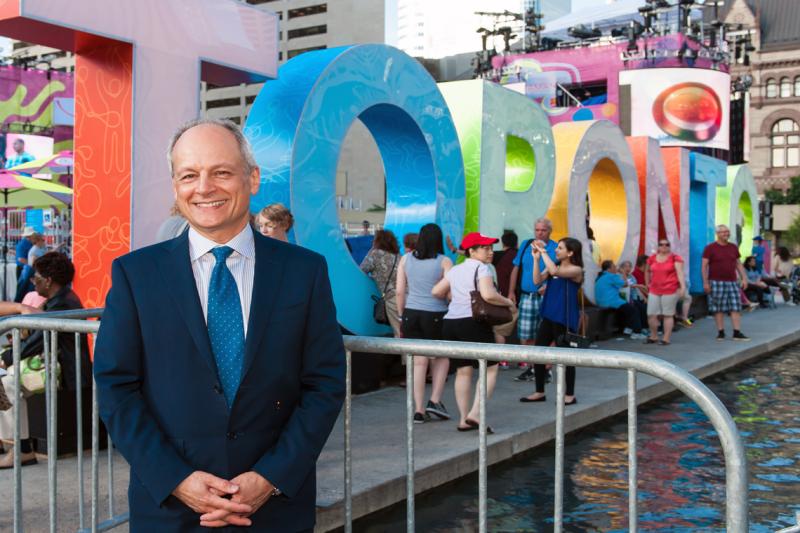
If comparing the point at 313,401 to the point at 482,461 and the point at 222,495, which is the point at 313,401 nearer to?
the point at 222,495

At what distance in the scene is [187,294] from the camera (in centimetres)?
243

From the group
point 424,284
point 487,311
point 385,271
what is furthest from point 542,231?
point 487,311

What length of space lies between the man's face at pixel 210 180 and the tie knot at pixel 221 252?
4 cm

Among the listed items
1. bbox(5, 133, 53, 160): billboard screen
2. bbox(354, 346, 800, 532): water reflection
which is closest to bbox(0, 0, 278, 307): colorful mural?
bbox(354, 346, 800, 532): water reflection

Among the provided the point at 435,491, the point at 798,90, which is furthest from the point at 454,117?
the point at 798,90

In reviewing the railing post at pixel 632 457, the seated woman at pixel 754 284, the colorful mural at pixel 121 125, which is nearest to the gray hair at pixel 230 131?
the railing post at pixel 632 457

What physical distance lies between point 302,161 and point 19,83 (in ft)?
127

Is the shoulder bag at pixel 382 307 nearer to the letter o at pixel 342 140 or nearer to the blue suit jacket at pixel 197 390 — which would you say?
the letter o at pixel 342 140

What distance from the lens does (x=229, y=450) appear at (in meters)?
2.38

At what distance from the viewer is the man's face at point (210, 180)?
249 cm

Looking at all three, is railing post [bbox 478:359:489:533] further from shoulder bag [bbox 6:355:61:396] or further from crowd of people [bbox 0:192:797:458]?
shoulder bag [bbox 6:355:61:396]

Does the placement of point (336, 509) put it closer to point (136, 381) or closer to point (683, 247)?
point (136, 381)

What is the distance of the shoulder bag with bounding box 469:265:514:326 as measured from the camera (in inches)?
278

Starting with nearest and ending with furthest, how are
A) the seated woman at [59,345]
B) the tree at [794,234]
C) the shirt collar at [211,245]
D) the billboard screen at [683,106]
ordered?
the shirt collar at [211,245]
the seated woman at [59,345]
the billboard screen at [683,106]
the tree at [794,234]
